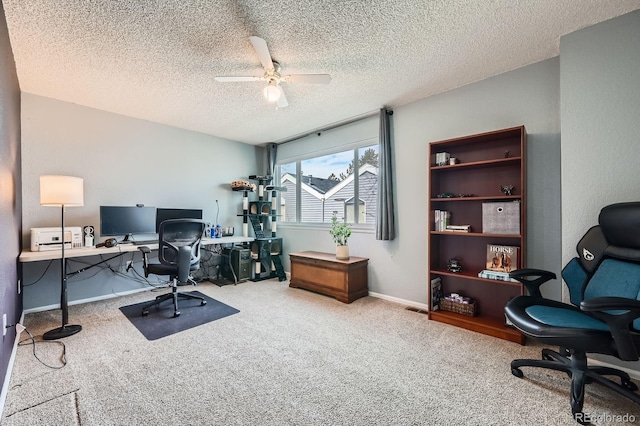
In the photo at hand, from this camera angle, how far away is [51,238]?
2.95m

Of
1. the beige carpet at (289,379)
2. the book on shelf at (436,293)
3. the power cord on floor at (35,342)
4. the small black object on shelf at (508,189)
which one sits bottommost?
the beige carpet at (289,379)

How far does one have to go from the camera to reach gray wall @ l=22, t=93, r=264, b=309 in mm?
3186

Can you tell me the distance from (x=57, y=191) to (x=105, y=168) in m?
1.43

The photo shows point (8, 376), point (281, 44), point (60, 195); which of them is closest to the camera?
point (8, 376)

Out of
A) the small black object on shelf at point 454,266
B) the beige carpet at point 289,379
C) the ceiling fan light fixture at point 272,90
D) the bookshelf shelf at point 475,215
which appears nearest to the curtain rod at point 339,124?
the bookshelf shelf at point 475,215

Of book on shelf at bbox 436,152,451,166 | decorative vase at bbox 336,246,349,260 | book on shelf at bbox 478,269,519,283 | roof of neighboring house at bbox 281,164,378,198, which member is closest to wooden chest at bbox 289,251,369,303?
decorative vase at bbox 336,246,349,260

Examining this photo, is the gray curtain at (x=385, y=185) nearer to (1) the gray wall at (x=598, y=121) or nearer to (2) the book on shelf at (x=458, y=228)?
(2) the book on shelf at (x=458, y=228)

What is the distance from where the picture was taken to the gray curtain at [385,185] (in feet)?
Result: 11.4

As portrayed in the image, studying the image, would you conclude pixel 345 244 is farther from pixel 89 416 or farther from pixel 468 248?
pixel 89 416

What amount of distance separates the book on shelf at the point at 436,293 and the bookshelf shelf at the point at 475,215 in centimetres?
4

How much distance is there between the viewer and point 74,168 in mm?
3447

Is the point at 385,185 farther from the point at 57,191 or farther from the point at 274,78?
the point at 57,191

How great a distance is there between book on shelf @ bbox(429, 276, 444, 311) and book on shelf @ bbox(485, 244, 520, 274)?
53 centimetres

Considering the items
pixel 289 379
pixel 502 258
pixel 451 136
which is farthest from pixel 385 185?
pixel 289 379
